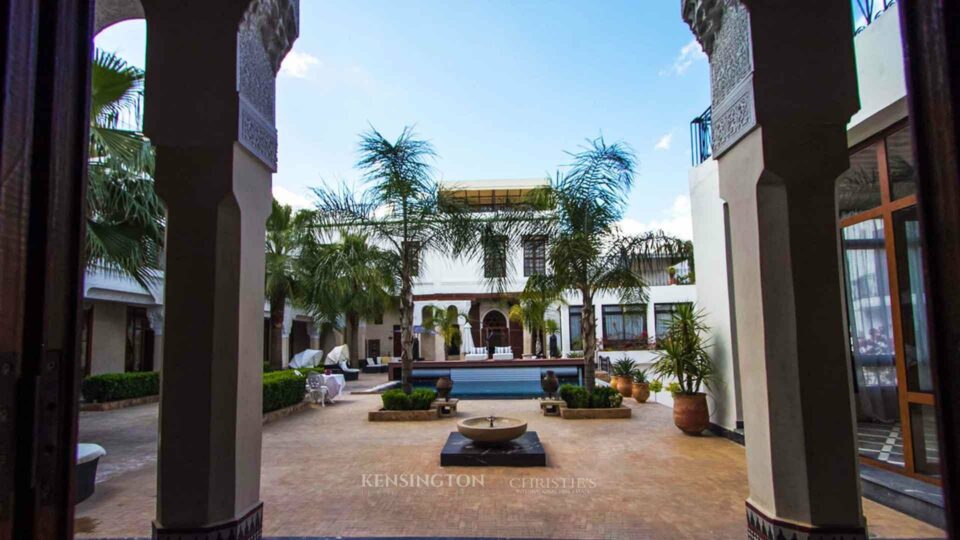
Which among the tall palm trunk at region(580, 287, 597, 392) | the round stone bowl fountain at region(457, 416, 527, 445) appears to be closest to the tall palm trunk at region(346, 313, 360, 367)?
the tall palm trunk at region(580, 287, 597, 392)

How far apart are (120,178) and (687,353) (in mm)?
7788

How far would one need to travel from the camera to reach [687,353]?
758 centimetres

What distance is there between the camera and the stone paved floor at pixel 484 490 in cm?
423

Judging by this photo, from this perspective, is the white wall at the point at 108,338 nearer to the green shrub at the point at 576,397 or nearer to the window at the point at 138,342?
the window at the point at 138,342

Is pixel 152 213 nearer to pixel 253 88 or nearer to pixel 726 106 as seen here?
pixel 253 88

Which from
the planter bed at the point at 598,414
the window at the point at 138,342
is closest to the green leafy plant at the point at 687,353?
the planter bed at the point at 598,414

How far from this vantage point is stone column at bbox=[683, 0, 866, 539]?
295cm

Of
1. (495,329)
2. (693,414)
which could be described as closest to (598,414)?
(693,414)

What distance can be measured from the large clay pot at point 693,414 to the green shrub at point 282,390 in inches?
285

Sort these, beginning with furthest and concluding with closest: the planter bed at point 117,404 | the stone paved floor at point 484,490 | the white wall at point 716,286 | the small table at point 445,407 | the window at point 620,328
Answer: the window at point 620,328
the planter bed at point 117,404
the small table at point 445,407
the white wall at point 716,286
the stone paved floor at point 484,490

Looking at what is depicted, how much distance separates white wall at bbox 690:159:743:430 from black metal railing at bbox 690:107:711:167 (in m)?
0.30

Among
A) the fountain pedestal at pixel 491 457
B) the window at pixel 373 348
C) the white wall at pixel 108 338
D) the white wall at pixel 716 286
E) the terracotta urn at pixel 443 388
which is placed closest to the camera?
the fountain pedestal at pixel 491 457

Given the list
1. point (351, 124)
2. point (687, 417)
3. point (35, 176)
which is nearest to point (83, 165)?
point (35, 176)

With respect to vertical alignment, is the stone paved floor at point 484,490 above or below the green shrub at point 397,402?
below
